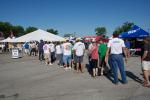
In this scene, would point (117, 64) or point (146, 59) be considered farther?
point (117, 64)

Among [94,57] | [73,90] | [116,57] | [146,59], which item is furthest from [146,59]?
[94,57]

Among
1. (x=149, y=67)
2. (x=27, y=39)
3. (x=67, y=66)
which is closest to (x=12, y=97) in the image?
(x=149, y=67)

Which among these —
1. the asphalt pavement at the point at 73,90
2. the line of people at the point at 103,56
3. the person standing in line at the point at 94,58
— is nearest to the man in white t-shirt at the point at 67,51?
the line of people at the point at 103,56

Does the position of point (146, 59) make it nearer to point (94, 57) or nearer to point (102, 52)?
point (94, 57)

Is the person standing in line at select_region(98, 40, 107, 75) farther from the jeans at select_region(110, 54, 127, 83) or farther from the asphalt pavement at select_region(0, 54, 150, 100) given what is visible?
the jeans at select_region(110, 54, 127, 83)

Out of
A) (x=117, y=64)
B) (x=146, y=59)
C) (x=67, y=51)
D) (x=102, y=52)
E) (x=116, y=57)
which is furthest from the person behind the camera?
(x=67, y=51)

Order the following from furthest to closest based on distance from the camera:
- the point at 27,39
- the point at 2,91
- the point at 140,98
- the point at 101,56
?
the point at 27,39, the point at 101,56, the point at 2,91, the point at 140,98

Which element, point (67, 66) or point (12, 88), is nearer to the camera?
point (12, 88)

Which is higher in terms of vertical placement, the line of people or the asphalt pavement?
the line of people

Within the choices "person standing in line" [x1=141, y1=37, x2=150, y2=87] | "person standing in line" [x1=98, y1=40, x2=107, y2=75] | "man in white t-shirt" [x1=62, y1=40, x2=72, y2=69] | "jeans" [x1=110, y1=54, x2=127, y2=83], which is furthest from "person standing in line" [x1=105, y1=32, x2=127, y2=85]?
"man in white t-shirt" [x1=62, y1=40, x2=72, y2=69]

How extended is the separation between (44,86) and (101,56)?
136 inches

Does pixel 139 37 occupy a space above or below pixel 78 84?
above

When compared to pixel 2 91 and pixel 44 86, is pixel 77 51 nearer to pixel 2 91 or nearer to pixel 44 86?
pixel 44 86

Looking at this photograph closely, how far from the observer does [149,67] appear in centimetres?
919
